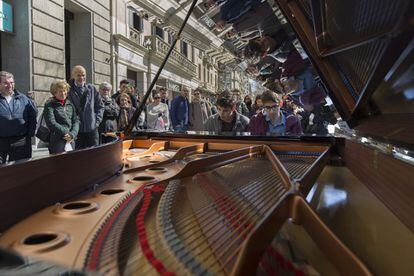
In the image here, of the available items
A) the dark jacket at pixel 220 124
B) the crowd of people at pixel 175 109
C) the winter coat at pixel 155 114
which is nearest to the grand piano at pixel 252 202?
the crowd of people at pixel 175 109

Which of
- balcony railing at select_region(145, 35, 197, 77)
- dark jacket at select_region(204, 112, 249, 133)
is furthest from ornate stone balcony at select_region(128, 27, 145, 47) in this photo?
dark jacket at select_region(204, 112, 249, 133)

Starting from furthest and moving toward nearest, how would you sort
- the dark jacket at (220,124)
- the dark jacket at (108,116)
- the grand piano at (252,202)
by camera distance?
the dark jacket at (108,116), the dark jacket at (220,124), the grand piano at (252,202)

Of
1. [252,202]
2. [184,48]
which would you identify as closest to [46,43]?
[252,202]

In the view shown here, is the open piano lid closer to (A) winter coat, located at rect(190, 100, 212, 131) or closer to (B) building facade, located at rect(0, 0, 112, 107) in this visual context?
(A) winter coat, located at rect(190, 100, 212, 131)

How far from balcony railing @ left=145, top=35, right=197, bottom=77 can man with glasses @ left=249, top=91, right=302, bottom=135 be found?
29.2 ft

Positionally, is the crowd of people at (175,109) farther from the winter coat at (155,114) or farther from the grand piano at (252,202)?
the grand piano at (252,202)

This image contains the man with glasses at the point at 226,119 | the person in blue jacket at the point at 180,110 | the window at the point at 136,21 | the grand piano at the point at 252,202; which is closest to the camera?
the grand piano at the point at 252,202

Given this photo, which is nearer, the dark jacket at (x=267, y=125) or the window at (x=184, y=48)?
the dark jacket at (x=267, y=125)

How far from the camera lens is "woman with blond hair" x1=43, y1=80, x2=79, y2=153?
3.56m

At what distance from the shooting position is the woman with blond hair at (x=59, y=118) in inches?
140

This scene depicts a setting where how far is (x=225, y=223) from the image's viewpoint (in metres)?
1.16

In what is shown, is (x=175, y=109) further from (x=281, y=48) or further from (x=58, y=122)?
(x=58, y=122)

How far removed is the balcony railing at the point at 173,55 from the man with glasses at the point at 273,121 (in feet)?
29.2

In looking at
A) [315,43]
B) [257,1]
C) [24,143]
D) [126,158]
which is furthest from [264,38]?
[126,158]
